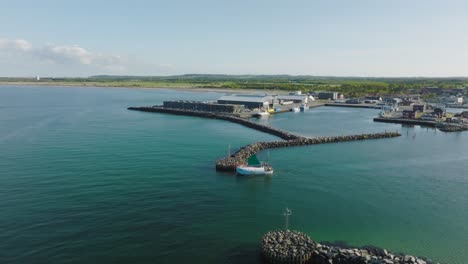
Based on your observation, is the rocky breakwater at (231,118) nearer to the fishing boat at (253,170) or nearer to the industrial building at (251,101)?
the industrial building at (251,101)

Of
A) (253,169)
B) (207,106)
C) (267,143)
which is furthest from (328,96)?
(253,169)

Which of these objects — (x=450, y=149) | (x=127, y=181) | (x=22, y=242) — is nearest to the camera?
(x=22, y=242)

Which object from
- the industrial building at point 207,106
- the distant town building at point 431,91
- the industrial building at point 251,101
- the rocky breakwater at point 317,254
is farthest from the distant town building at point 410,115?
the distant town building at point 431,91

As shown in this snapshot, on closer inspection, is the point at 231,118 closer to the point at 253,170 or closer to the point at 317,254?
the point at 253,170

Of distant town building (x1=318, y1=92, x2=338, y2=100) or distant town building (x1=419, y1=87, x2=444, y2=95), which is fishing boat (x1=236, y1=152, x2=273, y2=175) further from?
distant town building (x1=419, y1=87, x2=444, y2=95)

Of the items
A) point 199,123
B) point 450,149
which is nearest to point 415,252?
point 450,149

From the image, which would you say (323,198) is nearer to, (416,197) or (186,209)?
(416,197)
